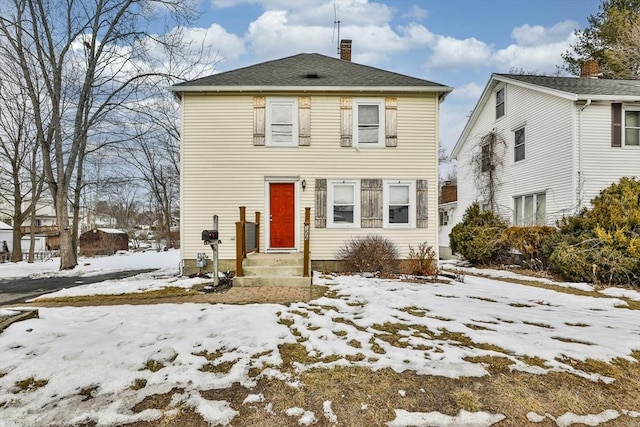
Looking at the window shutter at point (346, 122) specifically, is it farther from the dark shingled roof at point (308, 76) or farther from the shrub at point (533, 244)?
the shrub at point (533, 244)

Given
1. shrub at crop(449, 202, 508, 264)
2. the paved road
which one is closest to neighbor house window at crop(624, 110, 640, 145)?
shrub at crop(449, 202, 508, 264)

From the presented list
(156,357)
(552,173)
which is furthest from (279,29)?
(156,357)

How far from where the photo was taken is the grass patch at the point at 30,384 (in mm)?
2760

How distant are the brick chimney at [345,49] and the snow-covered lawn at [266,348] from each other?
9.98 metres

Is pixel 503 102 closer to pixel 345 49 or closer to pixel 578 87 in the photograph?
pixel 578 87

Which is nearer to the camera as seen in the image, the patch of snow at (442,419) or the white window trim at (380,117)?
the patch of snow at (442,419)

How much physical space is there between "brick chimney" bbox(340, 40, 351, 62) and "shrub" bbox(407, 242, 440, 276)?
7741mm

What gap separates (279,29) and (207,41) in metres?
3.49

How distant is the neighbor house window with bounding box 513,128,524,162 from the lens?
524 inches

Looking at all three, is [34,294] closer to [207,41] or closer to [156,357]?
[156,357]

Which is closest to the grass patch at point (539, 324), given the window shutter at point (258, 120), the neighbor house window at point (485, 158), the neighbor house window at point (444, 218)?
the window shutter at point (258, 120)

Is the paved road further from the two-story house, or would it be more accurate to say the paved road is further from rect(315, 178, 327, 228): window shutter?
rect(315, 178, 327, 228): window shutter

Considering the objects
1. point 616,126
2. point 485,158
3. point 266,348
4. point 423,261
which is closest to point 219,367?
point 266,348

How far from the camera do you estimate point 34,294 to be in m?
7.37
